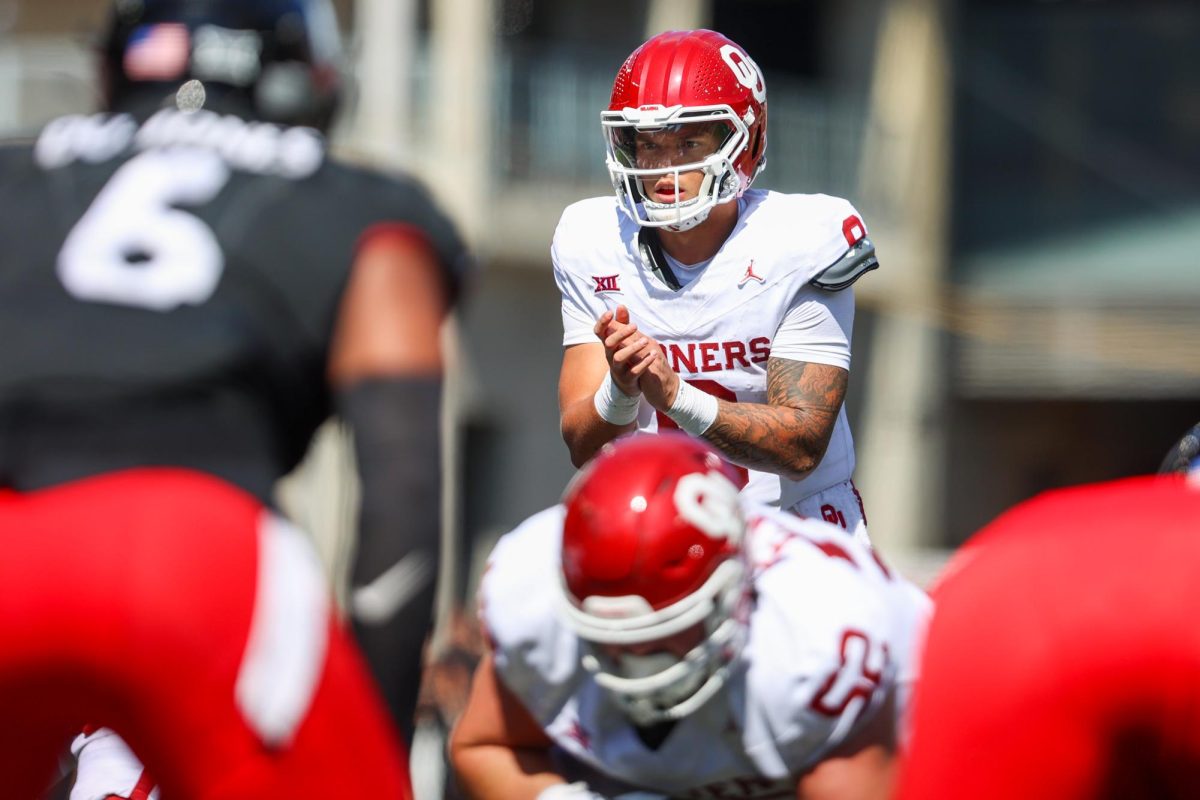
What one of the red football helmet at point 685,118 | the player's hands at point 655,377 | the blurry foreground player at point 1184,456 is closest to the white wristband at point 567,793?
the player's hands at point 655,377

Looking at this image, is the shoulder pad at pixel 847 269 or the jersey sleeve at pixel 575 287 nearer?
the shoulder pad at pixel 847 269

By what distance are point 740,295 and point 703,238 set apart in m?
0.18

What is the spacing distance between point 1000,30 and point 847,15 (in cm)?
145

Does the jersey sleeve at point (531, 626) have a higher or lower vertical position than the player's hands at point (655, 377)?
lower

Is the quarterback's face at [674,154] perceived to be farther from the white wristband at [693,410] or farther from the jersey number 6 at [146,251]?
the jersey number 6 at [146,251]

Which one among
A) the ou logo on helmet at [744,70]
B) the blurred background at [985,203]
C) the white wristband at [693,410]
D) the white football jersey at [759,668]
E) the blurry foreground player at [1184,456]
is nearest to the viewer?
the white football jersey at [759,668]

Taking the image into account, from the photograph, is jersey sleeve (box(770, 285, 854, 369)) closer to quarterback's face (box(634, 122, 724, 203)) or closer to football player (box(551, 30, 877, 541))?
football player (box(551, 30, 877, 541))

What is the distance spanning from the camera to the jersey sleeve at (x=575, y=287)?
471cm

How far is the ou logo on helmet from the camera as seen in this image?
15.1ft

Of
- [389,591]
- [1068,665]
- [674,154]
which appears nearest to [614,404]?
[674,154]

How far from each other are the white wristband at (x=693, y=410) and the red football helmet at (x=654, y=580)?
31.0 inches

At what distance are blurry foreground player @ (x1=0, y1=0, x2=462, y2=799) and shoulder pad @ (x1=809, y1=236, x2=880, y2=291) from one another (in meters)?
1.40

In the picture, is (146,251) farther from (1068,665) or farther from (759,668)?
(1068,665)

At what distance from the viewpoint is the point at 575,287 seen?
4738 millimetres
